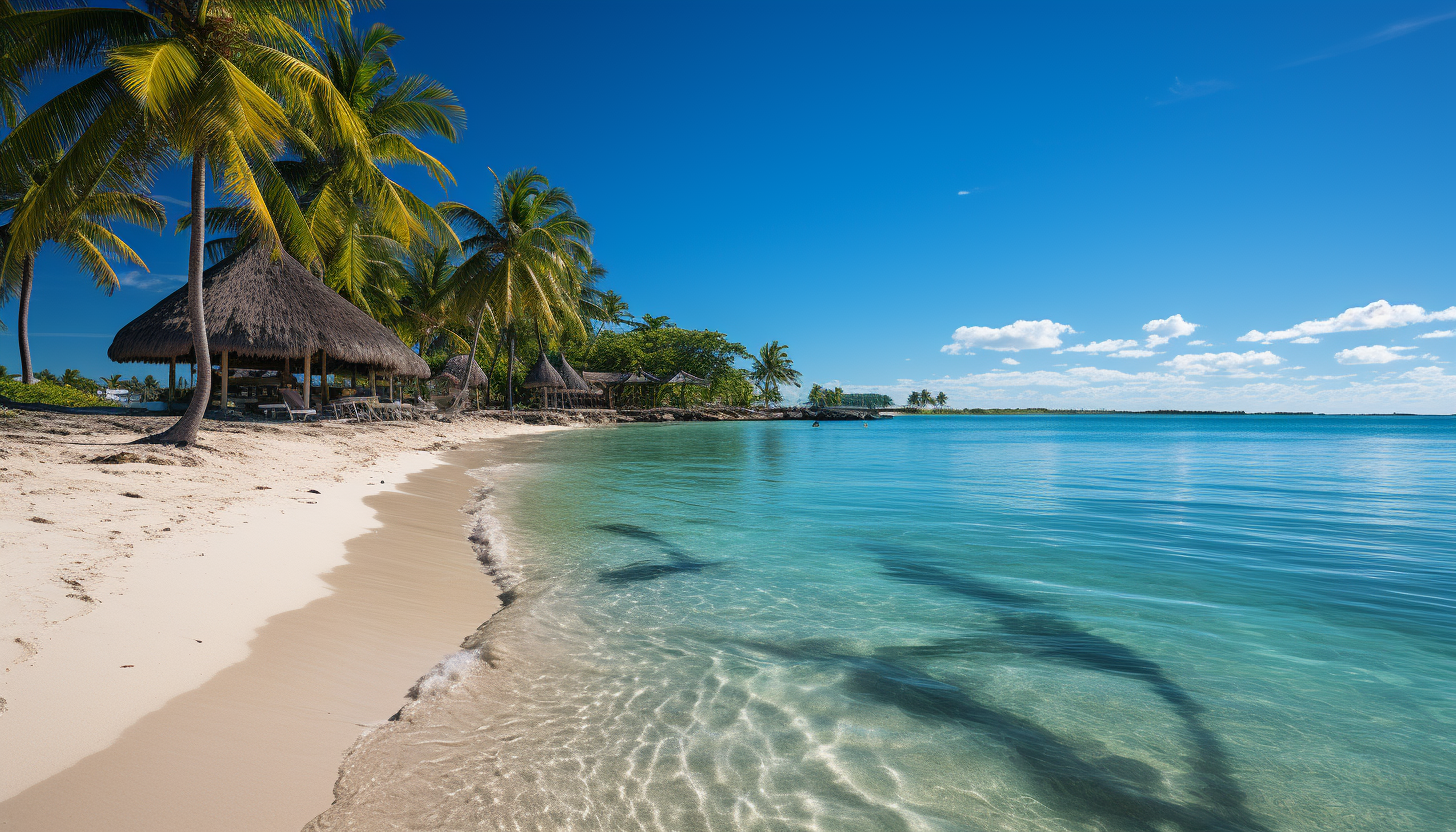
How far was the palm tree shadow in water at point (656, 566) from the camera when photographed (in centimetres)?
460

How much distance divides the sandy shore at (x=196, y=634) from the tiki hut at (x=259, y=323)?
9.27 metres

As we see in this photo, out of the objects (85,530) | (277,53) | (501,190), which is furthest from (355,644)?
(501,190)

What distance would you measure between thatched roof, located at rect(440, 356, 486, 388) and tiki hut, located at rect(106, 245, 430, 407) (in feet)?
52.6

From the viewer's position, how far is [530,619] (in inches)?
142

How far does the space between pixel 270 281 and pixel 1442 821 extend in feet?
64.2

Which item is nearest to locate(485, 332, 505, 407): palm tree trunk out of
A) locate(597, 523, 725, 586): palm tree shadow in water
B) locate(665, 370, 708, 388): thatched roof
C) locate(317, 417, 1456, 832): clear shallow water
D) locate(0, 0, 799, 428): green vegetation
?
locate(0, 0, 799, 428): green vegetation

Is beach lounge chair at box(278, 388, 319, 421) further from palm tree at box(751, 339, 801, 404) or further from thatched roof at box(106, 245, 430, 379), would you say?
palm tree at box(751, 339, 801, 404)

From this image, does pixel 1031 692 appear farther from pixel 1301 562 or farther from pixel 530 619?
pixel 1301 562

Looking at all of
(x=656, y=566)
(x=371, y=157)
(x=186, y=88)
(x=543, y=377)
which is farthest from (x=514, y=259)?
(x=656, y=566)

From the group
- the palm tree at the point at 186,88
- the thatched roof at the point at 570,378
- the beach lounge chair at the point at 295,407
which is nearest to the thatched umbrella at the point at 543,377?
the thatched roof at the point at 570,378

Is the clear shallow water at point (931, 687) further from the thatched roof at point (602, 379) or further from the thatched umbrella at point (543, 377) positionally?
the thatched roof at point (602, 379)

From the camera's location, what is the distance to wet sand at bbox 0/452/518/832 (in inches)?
63.4

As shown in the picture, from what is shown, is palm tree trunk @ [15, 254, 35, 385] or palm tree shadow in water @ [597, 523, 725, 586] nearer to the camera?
palm tree shadow in water @ [597, 523, 725, 586]

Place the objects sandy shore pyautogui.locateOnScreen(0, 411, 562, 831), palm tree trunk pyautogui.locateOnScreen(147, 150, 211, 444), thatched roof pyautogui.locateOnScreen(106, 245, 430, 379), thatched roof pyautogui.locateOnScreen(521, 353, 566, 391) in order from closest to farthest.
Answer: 1. sandy shore pyautogui.locateOnScreen(0, 411, 562, 831)
2. palm tree trunk pyautogui.locateOnScreen(147, 150, 211, 444)
3. thatched roof pyautogui.locateOnScreen(106, 245, 430, 379)
4. thatched roof pyautogui.locateOnScreen(521, 353, 566, 391)
